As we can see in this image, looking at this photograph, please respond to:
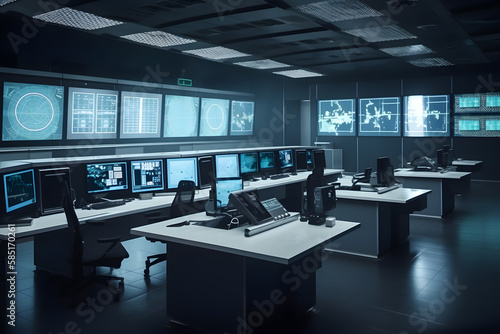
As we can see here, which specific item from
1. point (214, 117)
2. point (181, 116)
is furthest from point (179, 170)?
point (214, 117)

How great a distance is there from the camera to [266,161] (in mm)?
6672

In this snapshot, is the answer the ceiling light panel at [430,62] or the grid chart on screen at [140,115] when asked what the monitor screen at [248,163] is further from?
the ceiling light panel at [430,62]

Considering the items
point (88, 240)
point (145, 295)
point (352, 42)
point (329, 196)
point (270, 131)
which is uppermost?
point (352, 42)

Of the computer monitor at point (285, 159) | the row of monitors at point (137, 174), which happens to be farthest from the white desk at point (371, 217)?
the computer monitor at point (285, 159)

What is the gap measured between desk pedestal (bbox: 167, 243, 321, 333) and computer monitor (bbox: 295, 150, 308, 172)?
403 cm

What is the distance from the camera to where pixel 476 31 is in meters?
7.08

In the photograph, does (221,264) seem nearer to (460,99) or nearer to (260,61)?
(260,61)

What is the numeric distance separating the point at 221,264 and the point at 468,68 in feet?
33.0

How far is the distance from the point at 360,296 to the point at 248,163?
9.98 feet

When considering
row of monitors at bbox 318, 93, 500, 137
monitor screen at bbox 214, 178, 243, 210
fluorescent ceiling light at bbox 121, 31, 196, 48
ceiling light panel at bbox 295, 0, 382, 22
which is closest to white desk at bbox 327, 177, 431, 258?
monitor screen at bbox 214, 178, 243, 210

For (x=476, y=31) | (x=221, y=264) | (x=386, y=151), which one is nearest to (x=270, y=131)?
(x=386, y=151)

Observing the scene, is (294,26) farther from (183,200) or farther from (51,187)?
(51,187)

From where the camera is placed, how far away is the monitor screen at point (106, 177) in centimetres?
434

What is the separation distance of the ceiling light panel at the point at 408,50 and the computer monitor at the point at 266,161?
11.4 feet
